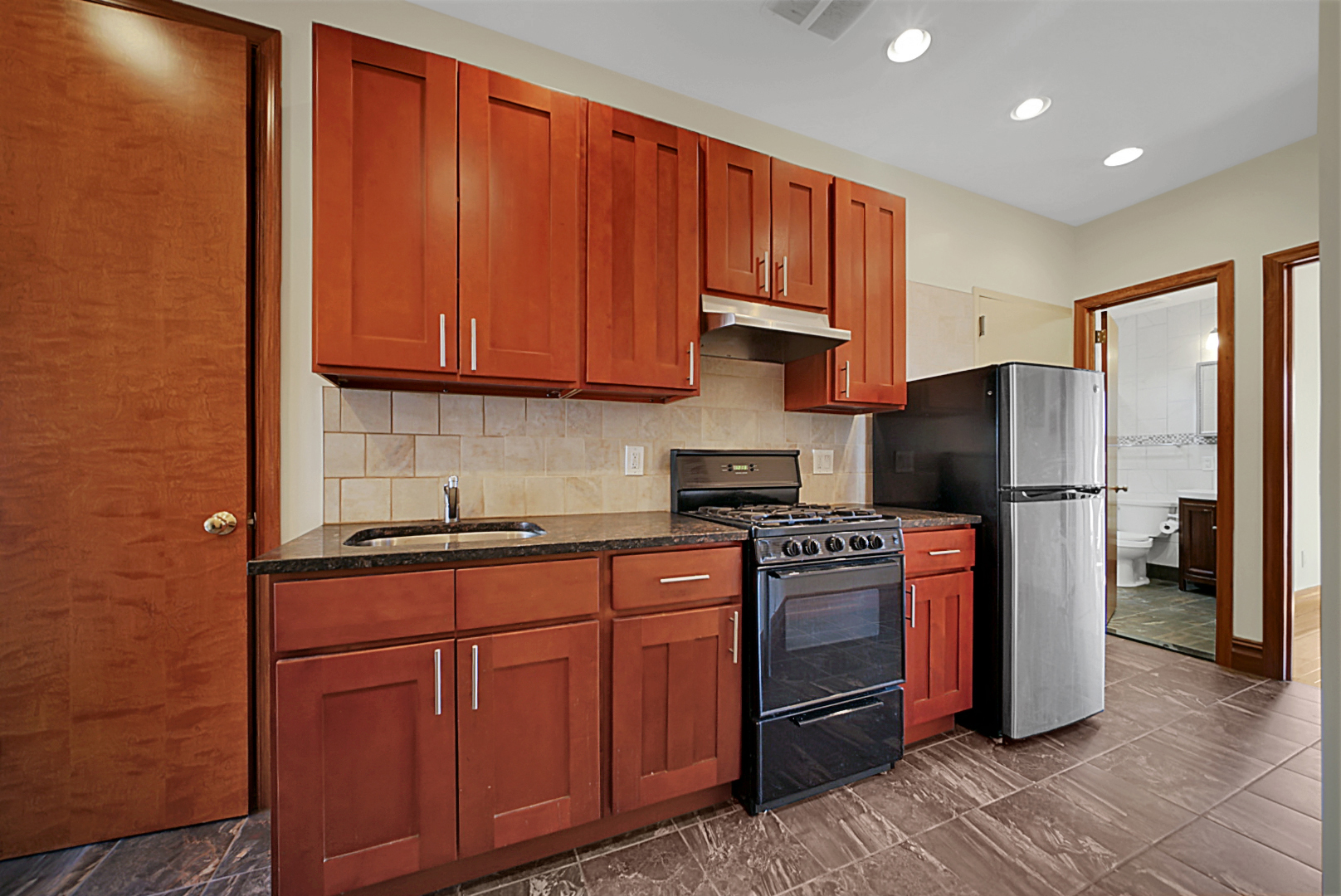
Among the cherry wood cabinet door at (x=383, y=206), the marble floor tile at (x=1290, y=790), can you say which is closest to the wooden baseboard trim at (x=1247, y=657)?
the marble floor tile at (x=1290, y=790)

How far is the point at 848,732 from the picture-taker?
211cm

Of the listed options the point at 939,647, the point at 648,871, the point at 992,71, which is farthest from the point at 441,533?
the point at 992,71

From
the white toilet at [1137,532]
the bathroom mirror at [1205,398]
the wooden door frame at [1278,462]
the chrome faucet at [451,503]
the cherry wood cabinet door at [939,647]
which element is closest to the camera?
the chrome faucet at [451,503]

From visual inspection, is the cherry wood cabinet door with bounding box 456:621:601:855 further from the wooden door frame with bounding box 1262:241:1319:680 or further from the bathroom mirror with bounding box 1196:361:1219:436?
the bathroom mirror with bounding box 1196:361:1219:436

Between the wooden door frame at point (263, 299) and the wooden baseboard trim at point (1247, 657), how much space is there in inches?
178

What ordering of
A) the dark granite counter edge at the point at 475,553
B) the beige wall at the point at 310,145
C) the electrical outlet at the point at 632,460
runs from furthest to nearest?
1. the electrical outlet at the point at 632,460
2. the beige wall at the point at 310,145
3. the dark granite counter edge at the point at 475,553

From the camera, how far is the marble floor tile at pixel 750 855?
165cm

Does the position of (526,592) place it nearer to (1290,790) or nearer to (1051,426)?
(1051,426)

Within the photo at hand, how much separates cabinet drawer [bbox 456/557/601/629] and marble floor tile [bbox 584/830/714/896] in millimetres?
730

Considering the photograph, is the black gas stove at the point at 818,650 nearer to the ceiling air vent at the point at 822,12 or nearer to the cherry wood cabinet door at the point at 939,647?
the cherry wood cabinet door at the point at 939,647

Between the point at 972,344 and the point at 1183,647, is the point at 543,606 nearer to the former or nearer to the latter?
the point at 972,344

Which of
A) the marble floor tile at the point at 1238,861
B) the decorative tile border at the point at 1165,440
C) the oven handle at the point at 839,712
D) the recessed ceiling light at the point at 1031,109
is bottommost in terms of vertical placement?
the marble floor tile at the point at 1238,861

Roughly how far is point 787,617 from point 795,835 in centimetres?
66

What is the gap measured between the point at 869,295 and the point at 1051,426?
0.95 meters
